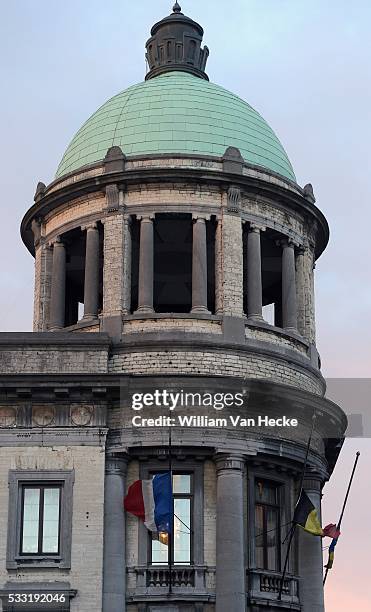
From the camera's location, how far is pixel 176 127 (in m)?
45.7

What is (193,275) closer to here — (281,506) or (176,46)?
(281,506)

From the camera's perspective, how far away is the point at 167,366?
40438 mm

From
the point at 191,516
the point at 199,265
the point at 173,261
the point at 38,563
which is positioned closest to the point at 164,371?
the point at 199,265

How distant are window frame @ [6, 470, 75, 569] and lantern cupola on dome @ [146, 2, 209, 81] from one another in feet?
63.6

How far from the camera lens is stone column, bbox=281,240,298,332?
44.4 m

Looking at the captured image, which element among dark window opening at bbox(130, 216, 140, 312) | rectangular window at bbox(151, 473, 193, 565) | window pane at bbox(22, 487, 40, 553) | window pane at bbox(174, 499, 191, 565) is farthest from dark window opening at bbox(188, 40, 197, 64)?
window pane at bbox(22, 487, 40, 553)

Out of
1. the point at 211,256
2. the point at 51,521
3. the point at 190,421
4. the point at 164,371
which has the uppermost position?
the point at 211,256

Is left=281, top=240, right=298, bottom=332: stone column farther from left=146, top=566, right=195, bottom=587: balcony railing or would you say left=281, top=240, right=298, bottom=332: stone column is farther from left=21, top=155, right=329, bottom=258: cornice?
left=146, top=566, right=195, bottom=587: balcony railing

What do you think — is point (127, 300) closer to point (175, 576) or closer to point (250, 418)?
point (250, 418)

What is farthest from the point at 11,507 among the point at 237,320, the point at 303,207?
the point at 303,207

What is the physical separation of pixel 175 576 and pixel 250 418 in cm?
547

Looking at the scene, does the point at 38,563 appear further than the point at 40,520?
No

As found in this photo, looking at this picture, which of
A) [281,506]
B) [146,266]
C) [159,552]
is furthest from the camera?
[146,266]

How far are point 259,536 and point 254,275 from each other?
9.01 m
